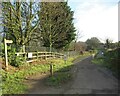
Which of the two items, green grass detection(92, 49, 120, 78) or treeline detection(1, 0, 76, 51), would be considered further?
treeline detection(1, 0, 76, 51)

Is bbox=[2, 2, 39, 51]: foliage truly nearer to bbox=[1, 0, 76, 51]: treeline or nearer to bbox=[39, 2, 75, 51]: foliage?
bbox=[1, 0, 76, 51]: treeline

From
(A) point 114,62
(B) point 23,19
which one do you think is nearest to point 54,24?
(B) point 23,19

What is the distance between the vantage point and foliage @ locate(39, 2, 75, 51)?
29.9 metres

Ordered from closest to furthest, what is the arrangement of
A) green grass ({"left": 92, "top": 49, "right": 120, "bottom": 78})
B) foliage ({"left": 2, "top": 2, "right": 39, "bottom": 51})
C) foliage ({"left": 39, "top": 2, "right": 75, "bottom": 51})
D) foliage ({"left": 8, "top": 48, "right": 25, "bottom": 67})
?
green grass ({"left": 92, "top": 49, "right": 120, "bottom": 78})
foliage ({"left": 8, "top": 48, "right": 25, "bottom": 67})
foliage ({"left": 2, "top": 2, "right": 39, "bottom": 51})
foliage ({"left": 39, "top": 2, "right": 75, "bottom": 51})

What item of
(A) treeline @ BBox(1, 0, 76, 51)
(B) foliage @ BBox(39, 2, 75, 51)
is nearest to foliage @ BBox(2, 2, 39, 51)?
(A) treeline @ BBox(1, 0, 76, 51)

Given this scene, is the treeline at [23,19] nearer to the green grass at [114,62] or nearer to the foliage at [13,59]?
the foliage at [13,59]

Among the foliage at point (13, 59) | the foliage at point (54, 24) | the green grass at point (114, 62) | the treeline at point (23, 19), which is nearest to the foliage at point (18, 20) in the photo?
the treeline at point (23, 19)

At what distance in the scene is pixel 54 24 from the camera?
3612 cm

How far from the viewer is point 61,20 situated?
37.0 meters

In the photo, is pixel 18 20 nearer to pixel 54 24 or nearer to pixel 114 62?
pixel 114 62

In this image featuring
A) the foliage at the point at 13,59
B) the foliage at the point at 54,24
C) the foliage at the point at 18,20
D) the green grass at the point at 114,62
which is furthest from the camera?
the foliage at the point at 54,24

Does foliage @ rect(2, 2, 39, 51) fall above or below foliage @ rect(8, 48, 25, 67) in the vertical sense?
above

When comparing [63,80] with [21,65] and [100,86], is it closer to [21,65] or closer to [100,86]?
[100,86]

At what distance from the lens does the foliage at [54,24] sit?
98.1 ft
